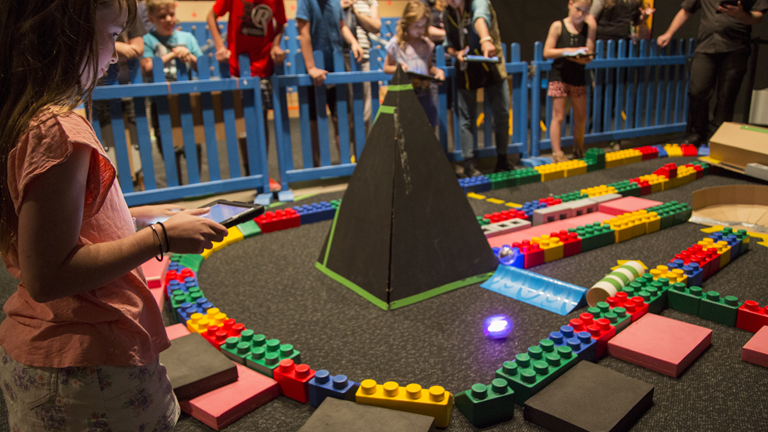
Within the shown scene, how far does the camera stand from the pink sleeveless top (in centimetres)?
99

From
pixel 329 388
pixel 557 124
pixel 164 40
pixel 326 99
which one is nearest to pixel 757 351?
pixel 329 388

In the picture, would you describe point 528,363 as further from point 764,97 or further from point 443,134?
point 764,97

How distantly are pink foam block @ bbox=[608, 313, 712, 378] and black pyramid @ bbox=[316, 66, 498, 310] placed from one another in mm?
923

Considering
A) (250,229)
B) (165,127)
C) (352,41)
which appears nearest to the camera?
(250,229)

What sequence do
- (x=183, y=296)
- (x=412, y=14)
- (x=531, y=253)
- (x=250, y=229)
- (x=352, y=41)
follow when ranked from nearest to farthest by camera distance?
1. (x=183, y=296)
2. (x=531, y=253)
3. (x=250, y=229)
4. (x=412, y=14)
5. (x=352, y=41)

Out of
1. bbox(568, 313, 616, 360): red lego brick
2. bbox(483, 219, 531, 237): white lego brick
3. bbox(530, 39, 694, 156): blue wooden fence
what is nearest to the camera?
bbox(568, 313, 616, 360): red lego brick

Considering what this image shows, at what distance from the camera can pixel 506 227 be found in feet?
12.2

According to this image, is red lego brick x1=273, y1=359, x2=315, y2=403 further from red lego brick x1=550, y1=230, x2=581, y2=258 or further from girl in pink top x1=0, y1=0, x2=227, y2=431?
red lego brick x1=550, y1=230, x2=581, y2=258

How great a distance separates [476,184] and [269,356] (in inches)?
131

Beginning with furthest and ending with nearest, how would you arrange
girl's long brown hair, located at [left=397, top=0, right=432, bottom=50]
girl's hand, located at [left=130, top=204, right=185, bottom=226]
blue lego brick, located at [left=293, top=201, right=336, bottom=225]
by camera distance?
girl's long brown hair, located at [left=397, top=0, right=432, bottom=50] → blue lego brick, located at [left=293, top=201, right=336, bottom=225] → girl's hand, located at [left=130, top=204, right=185, bottom=226]

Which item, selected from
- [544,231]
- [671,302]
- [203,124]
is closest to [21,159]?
[671,302]

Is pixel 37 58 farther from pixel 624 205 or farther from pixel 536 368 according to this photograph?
pixel 624 205

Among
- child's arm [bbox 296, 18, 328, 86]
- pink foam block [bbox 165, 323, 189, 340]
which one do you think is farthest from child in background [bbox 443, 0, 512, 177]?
pink foam block [bbox 165, 323, 189, 340]

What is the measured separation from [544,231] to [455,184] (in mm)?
982
